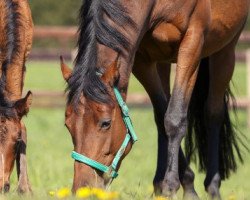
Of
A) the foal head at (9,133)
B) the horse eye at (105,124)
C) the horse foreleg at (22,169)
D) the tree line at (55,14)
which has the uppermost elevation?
the horse eye at (105,124)

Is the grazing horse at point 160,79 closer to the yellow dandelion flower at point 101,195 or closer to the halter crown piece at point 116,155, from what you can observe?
the halter crown piece at point 116,155

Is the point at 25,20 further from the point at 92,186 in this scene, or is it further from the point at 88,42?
the point at 92,186

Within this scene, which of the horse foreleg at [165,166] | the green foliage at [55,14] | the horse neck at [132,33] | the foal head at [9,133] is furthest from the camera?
the green foliage at [55,14]

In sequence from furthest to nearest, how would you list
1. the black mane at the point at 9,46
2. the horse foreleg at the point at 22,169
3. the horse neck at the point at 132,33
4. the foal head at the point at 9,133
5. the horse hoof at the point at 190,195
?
1. the horse hoof at the point at 190,195
2. the horse foreleg at the point at 22,169
3. the black mane at the point at 9,46
4. the foal head at the point at 9,133
5. the horse neck at the point at 132,33

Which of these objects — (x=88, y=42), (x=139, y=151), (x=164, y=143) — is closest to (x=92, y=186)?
(x=88, y=42)

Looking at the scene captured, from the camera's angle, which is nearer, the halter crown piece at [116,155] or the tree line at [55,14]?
the halter crown piece at [116,155]

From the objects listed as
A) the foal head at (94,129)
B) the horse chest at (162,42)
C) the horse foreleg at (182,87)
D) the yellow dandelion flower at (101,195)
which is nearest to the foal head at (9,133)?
the foal head at (94,129)

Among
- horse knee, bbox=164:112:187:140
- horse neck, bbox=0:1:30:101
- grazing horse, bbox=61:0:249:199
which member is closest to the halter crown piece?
grazing horse, bbox=61:0:249:199

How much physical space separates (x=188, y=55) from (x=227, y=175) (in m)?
2.10

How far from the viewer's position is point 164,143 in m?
7.83

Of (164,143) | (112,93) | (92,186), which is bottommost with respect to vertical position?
(164,143)

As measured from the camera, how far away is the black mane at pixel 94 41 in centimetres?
603

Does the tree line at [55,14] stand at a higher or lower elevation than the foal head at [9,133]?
lower

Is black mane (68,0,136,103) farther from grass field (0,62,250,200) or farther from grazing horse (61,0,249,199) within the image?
grass field (0,62,250,200)
